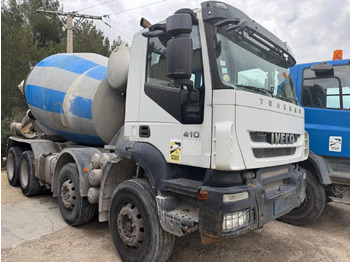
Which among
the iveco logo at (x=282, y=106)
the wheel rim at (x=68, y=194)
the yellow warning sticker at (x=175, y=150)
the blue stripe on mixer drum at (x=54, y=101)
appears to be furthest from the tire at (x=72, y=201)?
Answer: the iveco logo at (x=282, y=106)

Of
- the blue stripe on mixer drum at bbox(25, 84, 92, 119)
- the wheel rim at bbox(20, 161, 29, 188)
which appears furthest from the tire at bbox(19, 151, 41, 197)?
the blue stripe on mixer drum at bbox(25, 84, 92, 119)

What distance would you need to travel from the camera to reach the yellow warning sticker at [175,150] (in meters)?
2.82

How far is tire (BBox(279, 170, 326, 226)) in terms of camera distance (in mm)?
4516

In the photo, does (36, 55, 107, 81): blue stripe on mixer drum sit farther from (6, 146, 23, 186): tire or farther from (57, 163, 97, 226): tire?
(6, 146, 23, 186): tire

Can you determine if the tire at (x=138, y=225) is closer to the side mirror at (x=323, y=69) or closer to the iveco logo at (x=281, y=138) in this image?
the iveco logo at (x=281, y=138)

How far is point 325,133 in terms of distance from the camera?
443 centimetres

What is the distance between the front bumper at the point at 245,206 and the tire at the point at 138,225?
0.60 metres

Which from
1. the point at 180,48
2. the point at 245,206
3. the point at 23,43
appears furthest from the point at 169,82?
the point at 23,43

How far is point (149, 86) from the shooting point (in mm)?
3170

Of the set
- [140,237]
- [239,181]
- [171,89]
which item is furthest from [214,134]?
[140,237]

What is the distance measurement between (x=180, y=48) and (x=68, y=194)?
10.4ft

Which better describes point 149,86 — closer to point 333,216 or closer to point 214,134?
point 214,134

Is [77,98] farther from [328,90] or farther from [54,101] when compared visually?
[328,90]

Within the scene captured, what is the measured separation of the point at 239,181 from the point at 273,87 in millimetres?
1246
